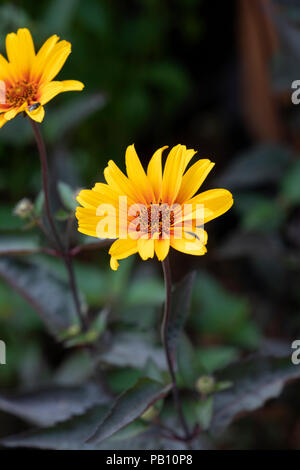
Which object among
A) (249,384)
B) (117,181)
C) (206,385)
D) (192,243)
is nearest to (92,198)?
(117,181)

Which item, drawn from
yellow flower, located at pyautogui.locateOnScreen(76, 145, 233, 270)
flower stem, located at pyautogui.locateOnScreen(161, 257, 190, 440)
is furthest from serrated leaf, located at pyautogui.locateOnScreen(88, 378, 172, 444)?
yellow flower, located at pyautogui.locateOnScreen(76, 145, 233, 270)

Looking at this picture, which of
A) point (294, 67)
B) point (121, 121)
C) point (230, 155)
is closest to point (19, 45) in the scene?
point (294, 67)

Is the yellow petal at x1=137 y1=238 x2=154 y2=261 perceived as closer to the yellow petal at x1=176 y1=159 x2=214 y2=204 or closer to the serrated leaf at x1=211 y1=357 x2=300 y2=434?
the yellow petal at x1=176 y1=159 x2=214 y2=204

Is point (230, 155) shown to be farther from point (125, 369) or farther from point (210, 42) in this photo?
point (125, 369)

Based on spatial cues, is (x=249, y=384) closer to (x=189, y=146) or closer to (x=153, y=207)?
(x=153, y=207)

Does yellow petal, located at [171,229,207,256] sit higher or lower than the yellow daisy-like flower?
lower

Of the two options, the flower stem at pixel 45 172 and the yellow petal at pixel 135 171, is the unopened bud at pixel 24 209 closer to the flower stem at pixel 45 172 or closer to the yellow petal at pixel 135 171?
the flower stem at pixel 45 172

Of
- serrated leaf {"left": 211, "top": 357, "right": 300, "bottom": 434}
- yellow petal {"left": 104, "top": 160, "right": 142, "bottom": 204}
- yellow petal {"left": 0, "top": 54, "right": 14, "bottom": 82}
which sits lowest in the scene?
serrated leaf {"left": 211, "top": 357, "right": 300, "bottom": 434}
